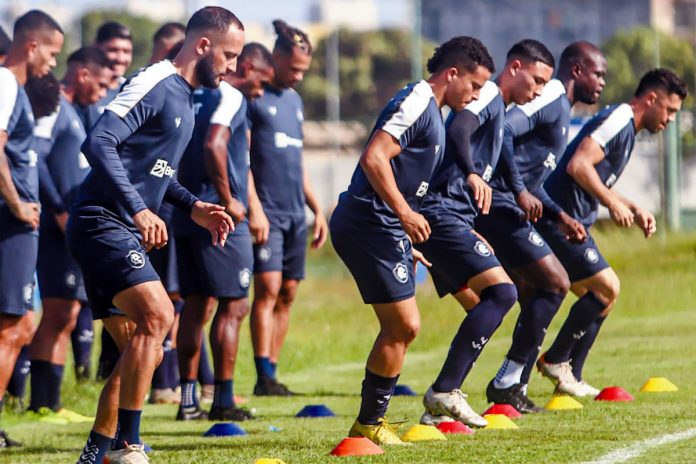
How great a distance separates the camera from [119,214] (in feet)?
25.8

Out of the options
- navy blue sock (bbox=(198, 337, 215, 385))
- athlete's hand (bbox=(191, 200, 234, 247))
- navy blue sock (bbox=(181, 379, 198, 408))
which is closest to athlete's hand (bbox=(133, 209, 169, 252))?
athlete's hand (bbox=(191, 200, 234, 247))

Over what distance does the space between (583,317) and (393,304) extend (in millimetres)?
2855

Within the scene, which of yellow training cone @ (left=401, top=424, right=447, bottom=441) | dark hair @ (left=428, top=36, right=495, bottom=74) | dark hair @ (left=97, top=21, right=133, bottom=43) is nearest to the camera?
yellow training cone @ (left=401, top=424, right=447, bottom=441)

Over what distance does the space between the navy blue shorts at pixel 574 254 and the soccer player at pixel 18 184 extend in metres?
3.55

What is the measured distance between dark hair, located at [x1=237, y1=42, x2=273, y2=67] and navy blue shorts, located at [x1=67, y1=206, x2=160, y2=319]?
3.97 m

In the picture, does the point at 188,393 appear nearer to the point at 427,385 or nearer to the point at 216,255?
the point at 216,255

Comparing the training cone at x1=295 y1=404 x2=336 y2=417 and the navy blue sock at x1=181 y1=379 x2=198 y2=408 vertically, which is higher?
the navy blue sock at x1=181 y1=379 x2=198 y2=408

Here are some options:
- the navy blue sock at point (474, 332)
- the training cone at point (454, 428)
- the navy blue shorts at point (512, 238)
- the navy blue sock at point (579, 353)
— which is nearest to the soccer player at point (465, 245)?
the navy blue sock at point (474, 332)

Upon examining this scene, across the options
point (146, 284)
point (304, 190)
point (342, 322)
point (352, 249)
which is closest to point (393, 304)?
point (352, 249)

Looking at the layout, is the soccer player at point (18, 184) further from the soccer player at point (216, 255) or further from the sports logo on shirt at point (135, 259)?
the sports logo on shirt at point (135, 259)

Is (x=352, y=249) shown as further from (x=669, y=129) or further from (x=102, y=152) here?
(x=669, y=129)

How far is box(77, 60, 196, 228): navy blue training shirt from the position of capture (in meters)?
7.67

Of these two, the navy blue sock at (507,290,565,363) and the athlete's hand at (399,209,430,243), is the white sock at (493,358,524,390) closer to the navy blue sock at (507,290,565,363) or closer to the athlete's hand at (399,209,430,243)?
the navy blue sock at (507,290,565,363)

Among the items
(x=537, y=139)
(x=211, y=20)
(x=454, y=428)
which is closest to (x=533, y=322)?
(x=537, y=139)
